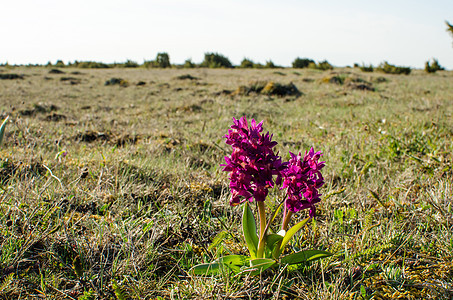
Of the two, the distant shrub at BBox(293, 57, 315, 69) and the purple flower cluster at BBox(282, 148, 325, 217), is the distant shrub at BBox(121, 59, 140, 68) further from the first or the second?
the purple flower cluster at BBox(282, 148, 325, 217)

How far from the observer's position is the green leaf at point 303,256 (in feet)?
5.04

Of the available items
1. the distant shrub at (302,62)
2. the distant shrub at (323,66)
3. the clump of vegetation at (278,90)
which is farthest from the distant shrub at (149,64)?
the clump of vegetation at (278,90)

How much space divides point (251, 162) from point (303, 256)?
61cm

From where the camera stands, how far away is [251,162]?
4.45 feet

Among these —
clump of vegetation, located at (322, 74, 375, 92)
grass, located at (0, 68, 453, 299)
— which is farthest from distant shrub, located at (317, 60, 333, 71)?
grass, located at (0, 68, 453, 299)

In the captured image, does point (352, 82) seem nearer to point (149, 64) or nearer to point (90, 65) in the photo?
point (149, 64)

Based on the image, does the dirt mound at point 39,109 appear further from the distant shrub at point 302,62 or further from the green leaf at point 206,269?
the distant shrub at point 302,62

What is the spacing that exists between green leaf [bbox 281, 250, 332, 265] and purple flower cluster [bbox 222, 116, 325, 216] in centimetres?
22

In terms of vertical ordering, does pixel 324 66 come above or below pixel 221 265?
above

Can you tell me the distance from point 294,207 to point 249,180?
275 millimetres

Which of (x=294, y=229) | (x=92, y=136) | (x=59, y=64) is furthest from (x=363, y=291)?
(x=59, y=64)

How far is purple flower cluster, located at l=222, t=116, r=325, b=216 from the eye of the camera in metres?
1.37

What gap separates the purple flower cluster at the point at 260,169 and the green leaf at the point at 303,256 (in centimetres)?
22

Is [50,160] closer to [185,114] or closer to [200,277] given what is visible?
[200,277]
